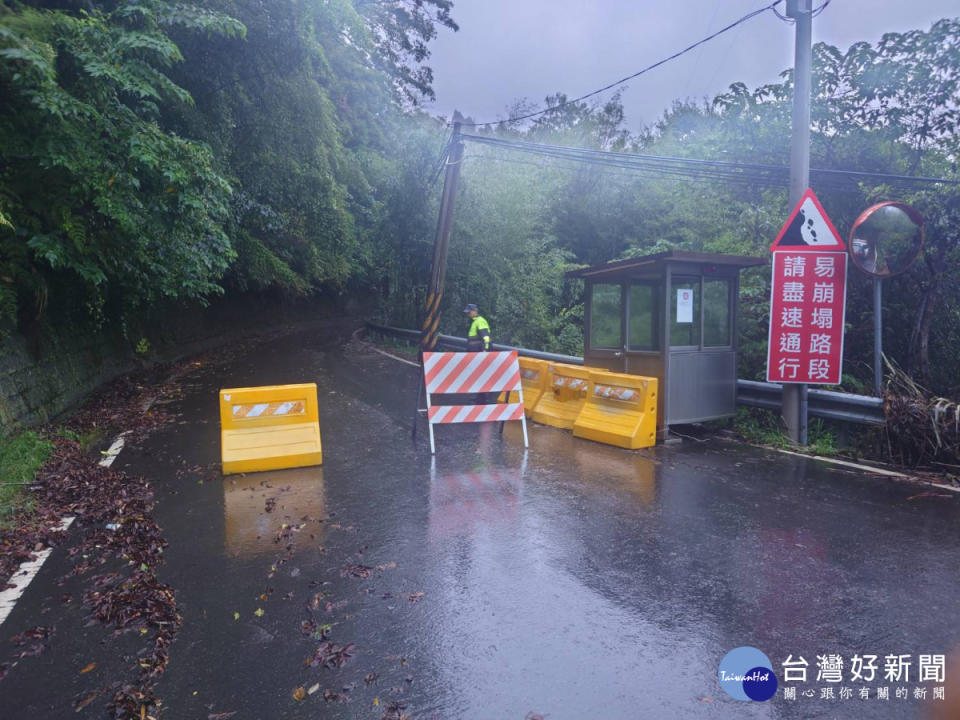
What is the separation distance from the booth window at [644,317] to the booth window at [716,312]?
726 millimetres

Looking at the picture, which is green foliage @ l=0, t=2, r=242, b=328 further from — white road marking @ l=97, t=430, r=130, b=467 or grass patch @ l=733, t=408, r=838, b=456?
grass patch @ l=733, t=408, r=838, b=456

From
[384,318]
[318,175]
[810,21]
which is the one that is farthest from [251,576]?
[384,318]

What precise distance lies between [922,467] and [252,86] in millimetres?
13136

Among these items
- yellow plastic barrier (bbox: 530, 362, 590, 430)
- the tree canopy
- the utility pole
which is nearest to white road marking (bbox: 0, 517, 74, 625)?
Answer: the tree canopy

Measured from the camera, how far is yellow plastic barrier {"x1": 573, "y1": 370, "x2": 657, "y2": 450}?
30.8ft

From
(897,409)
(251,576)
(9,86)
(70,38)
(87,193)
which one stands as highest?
(70,38)

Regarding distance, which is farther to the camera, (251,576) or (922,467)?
Result: (922,467)

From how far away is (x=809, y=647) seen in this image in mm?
3881

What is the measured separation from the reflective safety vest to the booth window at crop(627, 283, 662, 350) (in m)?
2.53

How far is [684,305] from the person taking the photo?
33.6ft

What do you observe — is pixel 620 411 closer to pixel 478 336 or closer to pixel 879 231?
pixel 478 336

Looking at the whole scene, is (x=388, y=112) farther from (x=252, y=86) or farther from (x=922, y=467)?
(x=922, y=467)

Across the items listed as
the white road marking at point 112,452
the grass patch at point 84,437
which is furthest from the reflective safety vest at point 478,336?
the grass patch at point 84,437

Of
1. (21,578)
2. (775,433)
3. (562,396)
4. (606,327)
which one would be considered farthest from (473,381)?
(21,578)
